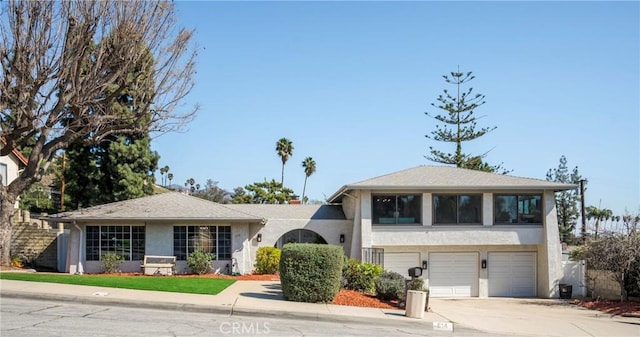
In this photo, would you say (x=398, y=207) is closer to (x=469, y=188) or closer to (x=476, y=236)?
(x=469, y=188)

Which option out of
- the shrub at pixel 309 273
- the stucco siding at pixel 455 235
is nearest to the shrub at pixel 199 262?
the stucco siding at pixel 455 235

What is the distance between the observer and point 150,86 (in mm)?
25844

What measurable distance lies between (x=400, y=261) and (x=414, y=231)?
5.31 ft

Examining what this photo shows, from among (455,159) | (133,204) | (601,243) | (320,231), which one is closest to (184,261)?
(133,204)

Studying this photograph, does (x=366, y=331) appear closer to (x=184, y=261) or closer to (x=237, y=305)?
(x=237, y=305)

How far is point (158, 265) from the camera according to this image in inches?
954

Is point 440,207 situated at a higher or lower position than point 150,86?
lower

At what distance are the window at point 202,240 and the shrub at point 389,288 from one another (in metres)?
8.94

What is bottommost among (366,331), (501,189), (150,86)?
(366,331)

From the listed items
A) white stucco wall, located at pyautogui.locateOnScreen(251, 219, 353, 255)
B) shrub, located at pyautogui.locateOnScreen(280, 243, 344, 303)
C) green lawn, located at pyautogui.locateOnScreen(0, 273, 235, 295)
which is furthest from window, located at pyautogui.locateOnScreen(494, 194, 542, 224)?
green lawn, located at pyautogui.locateOnScreen(0, 273, 235, 295)

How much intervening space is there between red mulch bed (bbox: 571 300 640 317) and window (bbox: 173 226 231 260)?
1434 centimetres

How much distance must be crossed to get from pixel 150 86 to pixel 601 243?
1900cm

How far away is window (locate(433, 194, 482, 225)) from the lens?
26.3 meters

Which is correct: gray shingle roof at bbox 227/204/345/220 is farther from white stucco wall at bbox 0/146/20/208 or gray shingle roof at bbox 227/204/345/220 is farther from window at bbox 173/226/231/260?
white stucco wall at bbox 0/146/20/208
